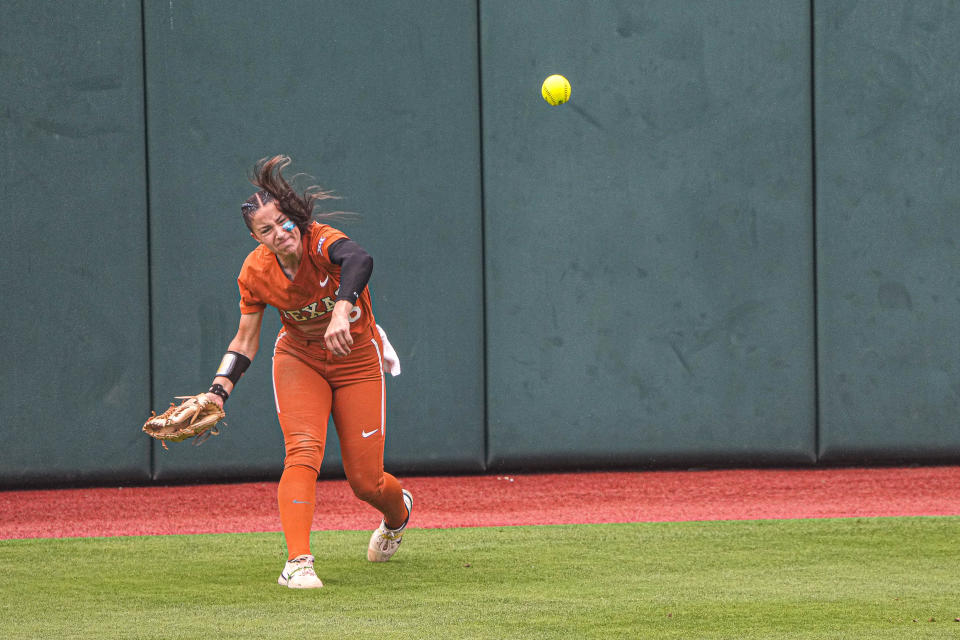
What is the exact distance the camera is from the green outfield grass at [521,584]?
164 inches

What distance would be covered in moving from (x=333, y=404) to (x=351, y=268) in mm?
730

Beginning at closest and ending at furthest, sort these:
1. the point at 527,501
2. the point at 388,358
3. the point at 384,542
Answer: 1. the point at 388,358
2. the point at 384,542
3. the point at 527,501

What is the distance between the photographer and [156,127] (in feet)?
28.0

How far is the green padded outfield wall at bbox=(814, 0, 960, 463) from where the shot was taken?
8.88 metres

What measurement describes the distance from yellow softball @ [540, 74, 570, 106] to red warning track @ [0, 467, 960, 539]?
2.68 metres

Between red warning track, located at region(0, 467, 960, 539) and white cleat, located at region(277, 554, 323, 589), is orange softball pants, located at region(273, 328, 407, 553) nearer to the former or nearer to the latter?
white cleat, located at region(277, 554, 323, 589)

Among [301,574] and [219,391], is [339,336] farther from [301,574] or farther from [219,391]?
[301,574]

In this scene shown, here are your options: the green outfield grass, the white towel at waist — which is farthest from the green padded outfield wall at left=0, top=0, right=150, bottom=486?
the white towel at waist

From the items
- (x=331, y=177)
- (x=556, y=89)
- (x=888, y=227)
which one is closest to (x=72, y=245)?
(x=331, y=177)

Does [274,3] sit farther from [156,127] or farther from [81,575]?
[81,575]

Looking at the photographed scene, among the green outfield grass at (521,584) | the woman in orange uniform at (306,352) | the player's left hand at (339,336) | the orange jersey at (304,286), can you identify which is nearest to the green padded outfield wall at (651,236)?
the green outfield grass at (521,584)

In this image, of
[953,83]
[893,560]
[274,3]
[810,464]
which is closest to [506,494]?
[810,464]

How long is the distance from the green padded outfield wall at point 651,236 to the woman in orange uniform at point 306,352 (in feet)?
12.0

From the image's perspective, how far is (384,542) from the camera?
18.2 ft
